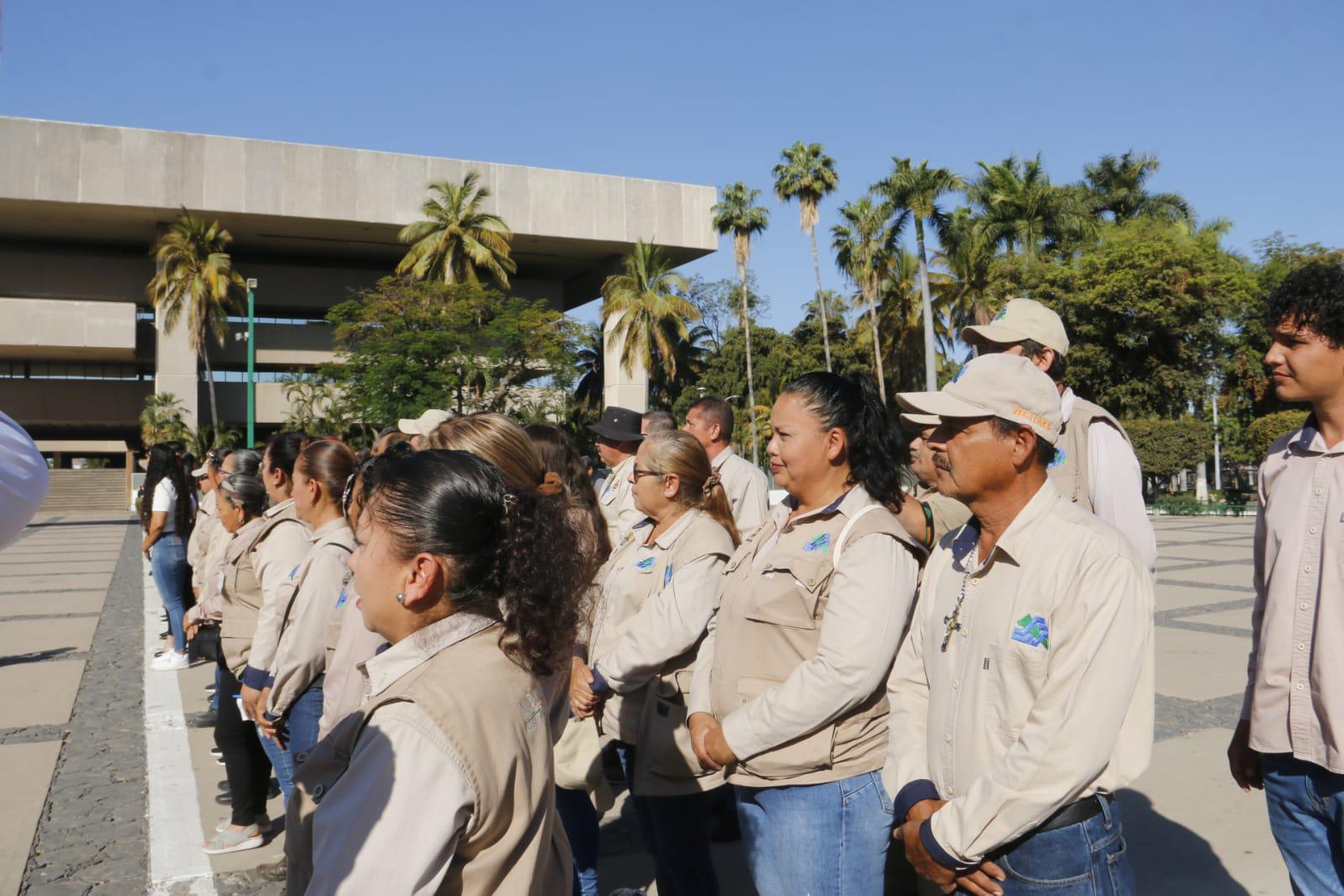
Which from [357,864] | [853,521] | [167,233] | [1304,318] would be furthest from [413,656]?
[167,233]

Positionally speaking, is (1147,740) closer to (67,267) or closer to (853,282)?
(853,282)

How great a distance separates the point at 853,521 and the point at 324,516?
2.40 meters

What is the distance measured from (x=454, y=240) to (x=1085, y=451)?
37.6 m

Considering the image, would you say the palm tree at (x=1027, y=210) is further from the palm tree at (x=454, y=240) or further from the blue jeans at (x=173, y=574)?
the blue jeans at (x=173, y=574)

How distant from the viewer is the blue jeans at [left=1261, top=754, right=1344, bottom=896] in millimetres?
2455

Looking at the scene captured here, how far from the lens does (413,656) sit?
1784 mm

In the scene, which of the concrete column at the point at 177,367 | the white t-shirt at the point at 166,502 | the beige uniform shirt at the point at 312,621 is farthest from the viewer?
the concrete column at the point at 177,367

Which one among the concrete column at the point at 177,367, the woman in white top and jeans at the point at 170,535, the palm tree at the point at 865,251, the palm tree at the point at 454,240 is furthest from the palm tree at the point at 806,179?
the woman in white top and jeans at the point at 170,535

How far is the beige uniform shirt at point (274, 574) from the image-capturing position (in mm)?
3973

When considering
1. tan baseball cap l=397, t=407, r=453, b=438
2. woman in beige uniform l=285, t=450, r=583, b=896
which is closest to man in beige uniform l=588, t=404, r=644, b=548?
tan baseball cap l=397, t=407, r=453, b=438

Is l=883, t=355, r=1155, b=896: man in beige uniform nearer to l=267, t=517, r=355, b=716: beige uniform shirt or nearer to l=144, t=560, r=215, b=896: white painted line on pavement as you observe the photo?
l=267, t=517, r=355, b=716: beige uniform shirt

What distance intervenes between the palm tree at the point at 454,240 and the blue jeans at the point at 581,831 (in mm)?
35008

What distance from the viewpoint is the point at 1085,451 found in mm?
3199

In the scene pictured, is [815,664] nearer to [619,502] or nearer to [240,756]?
[240,756]
